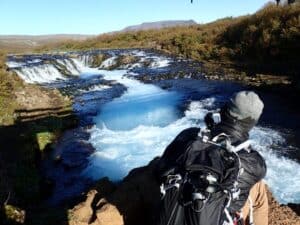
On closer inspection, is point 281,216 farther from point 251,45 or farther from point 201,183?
point 251,45

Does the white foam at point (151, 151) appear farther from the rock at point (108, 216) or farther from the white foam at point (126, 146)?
the rock at point (108, 216)

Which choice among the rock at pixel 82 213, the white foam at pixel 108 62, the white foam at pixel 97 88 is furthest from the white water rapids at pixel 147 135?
the white foam at pixel 108 62

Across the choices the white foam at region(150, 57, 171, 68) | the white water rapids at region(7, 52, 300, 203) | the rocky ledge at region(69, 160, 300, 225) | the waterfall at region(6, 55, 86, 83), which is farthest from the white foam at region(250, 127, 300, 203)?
the white foam at region(150, 57, 171, 68)

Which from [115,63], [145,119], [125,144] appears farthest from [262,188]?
[115,63]

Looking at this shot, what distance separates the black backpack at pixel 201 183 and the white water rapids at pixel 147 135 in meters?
6.68

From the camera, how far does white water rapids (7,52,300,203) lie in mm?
10258

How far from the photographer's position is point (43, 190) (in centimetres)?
993

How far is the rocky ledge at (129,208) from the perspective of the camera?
5125mm

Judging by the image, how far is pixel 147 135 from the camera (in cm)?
1352

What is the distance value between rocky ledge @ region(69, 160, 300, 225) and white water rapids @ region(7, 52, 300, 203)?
11.7 ft

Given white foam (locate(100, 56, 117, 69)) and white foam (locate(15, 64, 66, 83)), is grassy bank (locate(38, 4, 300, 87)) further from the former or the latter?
white foam (locate(15, 64, 66, 83))

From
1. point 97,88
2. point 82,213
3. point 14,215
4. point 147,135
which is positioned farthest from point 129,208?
point 97,88

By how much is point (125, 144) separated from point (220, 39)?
22.2m

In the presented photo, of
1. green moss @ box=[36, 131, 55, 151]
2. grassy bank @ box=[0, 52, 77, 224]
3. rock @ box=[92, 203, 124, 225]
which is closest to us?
rock @ box=[92, 203, 124, 225]
